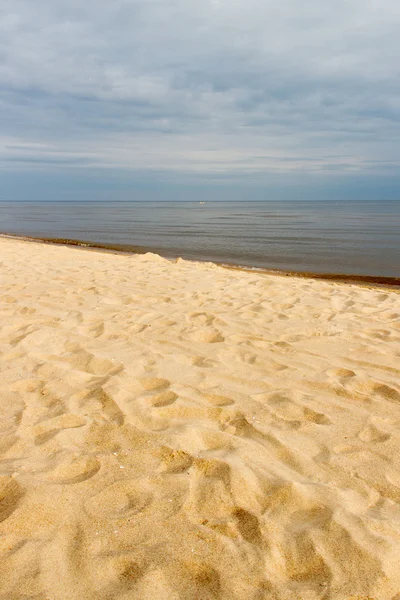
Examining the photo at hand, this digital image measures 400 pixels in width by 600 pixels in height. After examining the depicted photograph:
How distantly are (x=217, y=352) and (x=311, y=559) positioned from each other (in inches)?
96.1

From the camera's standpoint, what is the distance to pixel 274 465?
95.5 inches

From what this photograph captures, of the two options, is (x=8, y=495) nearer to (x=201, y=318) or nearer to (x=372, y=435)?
(x=372, y=435)

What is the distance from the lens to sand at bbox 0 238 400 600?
67.9 inches

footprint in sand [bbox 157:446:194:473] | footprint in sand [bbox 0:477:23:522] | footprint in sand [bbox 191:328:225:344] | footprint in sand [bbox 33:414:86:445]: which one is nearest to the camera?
footprint in sand [bbox 0:477:23:522]

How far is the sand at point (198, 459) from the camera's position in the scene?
172 cm

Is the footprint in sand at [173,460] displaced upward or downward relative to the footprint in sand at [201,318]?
upward

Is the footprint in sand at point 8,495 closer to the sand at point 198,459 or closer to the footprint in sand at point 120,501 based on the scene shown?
the sand at point 198,459

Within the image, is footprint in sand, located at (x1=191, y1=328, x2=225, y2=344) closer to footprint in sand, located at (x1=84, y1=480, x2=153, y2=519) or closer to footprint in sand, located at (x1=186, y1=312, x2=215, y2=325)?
footprint in sand, located at (x1=186, y1=312, x2=215, y2=325)

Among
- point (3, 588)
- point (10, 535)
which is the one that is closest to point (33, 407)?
point (10, 535)

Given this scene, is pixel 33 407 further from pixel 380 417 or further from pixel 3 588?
pixel 380 417

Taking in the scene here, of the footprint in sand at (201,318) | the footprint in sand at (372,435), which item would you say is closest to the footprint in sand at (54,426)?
the footprint in sand at (372,435)

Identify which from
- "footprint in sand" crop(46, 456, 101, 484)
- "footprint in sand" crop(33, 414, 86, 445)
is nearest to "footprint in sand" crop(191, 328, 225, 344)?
"footprint in sand" crop(33, 414, 86, 445)

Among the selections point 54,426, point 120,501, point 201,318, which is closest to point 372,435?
point 120,501

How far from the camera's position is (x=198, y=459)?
2438 millimetres
